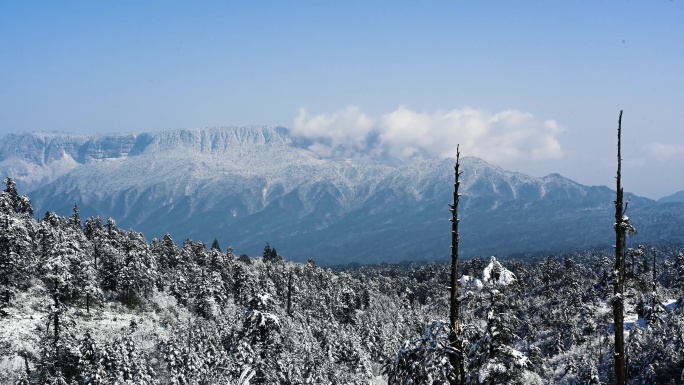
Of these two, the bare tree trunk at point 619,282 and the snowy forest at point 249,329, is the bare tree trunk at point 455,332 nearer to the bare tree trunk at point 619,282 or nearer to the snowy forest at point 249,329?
the snowy forest at point 249,329

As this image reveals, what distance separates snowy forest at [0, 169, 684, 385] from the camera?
15695mm

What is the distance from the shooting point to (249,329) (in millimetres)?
31625

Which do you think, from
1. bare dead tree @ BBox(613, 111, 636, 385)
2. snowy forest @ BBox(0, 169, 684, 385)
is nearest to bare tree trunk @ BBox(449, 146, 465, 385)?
snowy forest @ BBox(0, 169, 684, 385)

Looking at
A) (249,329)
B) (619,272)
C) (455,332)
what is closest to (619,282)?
(619,272)

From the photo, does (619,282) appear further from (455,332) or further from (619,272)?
(455,332)

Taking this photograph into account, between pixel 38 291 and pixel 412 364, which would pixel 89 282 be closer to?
pixel 38 291

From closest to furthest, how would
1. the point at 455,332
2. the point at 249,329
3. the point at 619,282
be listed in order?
the point at 455,332 → the point at 619,282 → the point at 249,329

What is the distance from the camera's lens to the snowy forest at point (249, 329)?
15.7 m

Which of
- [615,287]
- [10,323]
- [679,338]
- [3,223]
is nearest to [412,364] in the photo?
[615,287]

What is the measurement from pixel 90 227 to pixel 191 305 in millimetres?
45569

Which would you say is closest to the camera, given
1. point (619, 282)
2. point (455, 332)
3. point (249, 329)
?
point (455, 332)

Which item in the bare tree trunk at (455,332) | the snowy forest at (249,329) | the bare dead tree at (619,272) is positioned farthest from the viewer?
the snowy forest at (249,329)

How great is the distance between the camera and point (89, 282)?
82938 mm

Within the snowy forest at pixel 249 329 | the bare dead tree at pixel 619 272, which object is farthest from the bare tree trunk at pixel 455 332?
the bare dead tree at pixel 619 272
